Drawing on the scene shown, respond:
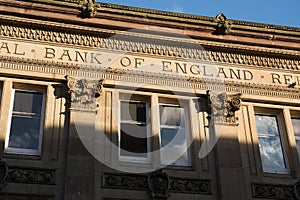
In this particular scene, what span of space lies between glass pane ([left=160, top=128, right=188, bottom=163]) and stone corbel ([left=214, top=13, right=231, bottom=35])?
12.8 ft

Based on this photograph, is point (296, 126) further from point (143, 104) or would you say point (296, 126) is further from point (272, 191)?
point (143, 104)

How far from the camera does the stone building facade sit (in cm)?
1430

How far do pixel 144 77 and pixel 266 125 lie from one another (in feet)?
14.4

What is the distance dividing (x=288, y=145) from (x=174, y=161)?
3862mm

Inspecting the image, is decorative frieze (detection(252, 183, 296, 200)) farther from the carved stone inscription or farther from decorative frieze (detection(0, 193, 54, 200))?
decorative frieze (detection(0, 193, 54, 200))

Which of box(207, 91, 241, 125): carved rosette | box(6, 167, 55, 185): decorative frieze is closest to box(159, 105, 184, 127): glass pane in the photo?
box(207, 91, 241, 125): carved rosette

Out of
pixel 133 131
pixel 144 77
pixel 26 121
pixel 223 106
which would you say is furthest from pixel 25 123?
pixel 223 106

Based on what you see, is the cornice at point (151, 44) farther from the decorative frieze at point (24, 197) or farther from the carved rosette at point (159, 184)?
the decorative frieze at point (24, 197)

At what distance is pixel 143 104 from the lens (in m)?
16.2

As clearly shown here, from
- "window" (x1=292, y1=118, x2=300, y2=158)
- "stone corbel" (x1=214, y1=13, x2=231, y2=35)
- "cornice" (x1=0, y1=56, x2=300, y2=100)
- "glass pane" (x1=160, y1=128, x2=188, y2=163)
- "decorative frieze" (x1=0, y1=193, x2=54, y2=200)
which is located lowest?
"decorative frieze" (x1=0, y1=193, x2=54, y2=200)

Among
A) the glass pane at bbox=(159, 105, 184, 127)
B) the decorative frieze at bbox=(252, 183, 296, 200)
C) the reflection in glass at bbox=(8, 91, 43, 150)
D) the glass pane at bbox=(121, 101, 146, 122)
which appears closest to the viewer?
the reflection in glass at bbox=(8, 91, 43, 150)

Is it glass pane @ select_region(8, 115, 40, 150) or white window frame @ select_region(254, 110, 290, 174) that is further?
white window frame @ select_region(254, 110, 290, 174)

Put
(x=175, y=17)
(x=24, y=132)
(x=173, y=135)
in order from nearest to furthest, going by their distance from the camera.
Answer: (x=24, y=132) < (x=173, y=135) < (x=175, y=17)

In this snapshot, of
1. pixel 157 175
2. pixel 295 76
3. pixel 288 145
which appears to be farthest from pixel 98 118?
pixel 295 76
